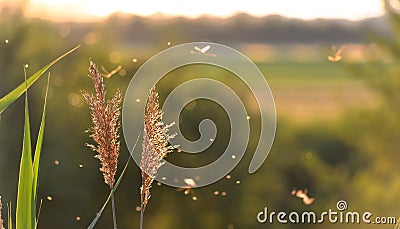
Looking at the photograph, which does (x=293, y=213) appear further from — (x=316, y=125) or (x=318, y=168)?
(x=316, y=125)

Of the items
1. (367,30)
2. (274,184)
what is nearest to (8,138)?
(274,184)

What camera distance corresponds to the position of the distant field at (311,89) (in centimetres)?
285

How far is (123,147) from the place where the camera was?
221cm

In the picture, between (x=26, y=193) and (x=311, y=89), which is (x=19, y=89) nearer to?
(x=26, y=193)

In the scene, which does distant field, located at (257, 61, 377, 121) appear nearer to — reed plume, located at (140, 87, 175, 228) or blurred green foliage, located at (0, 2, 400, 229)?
blurred green foliage, located at (0, 2, 400, 229)

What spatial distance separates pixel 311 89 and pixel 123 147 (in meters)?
1.33

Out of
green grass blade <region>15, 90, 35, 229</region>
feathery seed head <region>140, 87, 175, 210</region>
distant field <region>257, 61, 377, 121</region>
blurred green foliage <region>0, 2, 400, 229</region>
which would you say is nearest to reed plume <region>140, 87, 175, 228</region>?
feathery seed head <region>140, 87, 175, 210</region>

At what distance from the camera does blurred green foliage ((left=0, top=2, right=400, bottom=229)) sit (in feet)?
7.67

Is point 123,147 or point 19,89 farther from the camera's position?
point 123,147

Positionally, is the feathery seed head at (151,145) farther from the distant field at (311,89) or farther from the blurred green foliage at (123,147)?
the distant field at (311,89)

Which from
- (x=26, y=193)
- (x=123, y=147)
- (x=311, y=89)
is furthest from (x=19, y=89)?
(x=311, y=89)

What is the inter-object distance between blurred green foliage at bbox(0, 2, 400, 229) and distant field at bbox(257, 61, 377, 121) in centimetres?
20

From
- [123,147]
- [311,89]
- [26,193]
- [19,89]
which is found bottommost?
[26,193]

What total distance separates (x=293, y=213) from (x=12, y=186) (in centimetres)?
111
